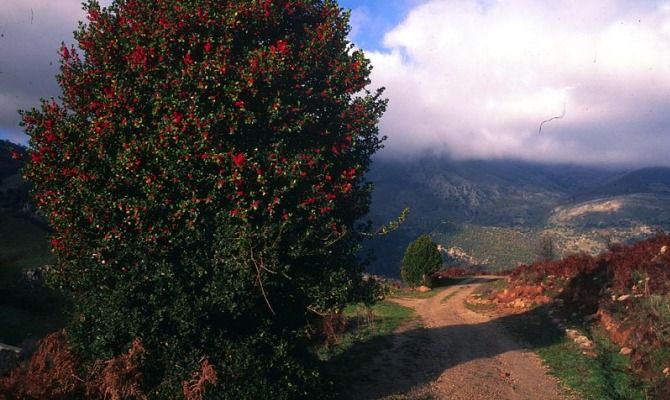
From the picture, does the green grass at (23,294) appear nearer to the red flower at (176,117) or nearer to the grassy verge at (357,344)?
the red flower at (176,117)

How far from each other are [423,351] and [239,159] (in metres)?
13.9

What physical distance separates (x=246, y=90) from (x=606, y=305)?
2048 centimetres

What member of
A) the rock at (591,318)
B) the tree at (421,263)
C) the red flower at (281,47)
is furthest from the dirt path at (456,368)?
the tree at (421,263)

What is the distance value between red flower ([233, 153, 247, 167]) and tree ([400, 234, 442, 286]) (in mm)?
36432

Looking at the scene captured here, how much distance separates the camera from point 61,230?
1163cm

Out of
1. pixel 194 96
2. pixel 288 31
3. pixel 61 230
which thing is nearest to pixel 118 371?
pixel 61 230

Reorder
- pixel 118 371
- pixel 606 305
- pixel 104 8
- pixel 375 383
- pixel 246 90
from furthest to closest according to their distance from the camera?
pixel 606 305, pixel 375 383, pixel 104 8, pixel 246 90, pixel 118 371

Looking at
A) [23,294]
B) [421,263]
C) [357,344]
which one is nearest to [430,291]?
[421,263]

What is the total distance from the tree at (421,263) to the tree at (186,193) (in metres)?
33.7

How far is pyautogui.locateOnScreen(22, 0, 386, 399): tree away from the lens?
432 inches

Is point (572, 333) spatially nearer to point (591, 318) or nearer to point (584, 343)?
point (584, 343)

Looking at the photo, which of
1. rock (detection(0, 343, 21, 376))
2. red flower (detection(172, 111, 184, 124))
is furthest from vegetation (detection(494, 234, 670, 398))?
rock (detection(0, 343, 21, 376))

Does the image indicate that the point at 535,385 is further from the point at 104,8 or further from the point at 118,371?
the point at 104,8

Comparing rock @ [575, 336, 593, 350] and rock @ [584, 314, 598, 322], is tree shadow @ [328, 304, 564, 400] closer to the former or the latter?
rock @ [575, 336, 593, 350]
